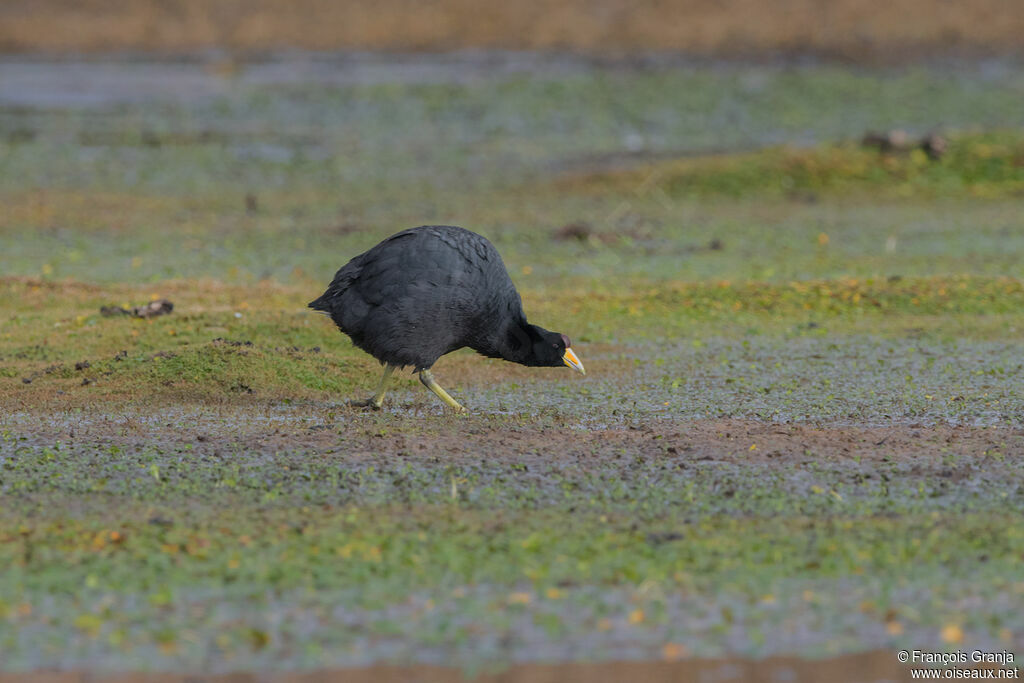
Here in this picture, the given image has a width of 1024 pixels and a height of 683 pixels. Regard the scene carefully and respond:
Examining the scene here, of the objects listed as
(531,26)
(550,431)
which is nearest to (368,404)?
(550,431)

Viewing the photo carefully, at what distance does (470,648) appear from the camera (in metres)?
5.55

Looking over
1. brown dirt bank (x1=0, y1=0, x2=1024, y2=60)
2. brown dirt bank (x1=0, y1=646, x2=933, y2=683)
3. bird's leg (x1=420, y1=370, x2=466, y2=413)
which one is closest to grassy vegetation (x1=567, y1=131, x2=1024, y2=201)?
bird's leg (x1=420, y1=370, x2=466, y2=413)

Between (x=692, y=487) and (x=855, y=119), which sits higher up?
(x=855, y=119)

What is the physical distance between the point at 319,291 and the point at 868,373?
216 inches

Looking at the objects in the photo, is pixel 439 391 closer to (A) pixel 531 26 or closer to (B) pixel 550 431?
(B) pixel 550 431

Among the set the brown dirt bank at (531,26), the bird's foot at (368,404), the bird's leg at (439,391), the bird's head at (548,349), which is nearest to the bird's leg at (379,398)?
the bird's foot at (368,404)

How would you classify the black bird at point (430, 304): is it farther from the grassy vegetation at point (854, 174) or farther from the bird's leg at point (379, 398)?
the grassy vegetation at point (854, 174)

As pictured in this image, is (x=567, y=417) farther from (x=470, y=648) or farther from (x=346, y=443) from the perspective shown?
(x=470, y=648)

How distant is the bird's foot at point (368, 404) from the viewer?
9.61m

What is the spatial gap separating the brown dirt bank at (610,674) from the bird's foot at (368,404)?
431 centimetres

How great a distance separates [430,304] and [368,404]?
1.03 metres

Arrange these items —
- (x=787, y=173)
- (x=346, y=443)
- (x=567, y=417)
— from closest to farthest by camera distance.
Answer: (x=346, y=443)
(x=567, y=417)
(x=787, y=173)

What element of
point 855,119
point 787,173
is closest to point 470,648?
point 787,173

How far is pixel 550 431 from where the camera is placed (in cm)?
871
